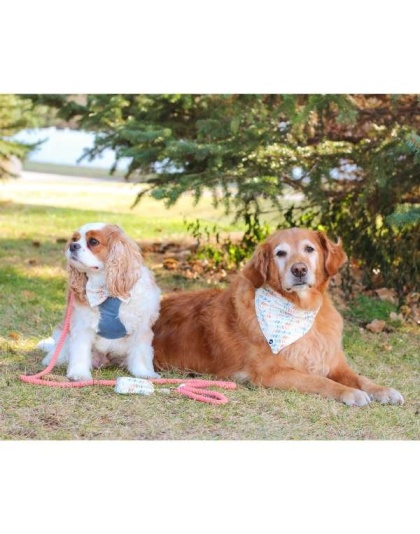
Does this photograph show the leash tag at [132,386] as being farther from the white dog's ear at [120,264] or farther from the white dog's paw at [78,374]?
the white dog's ear at [120,264]

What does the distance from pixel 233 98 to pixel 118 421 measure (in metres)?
3.11

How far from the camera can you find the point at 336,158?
7.29 meters

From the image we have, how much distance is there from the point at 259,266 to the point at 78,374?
1.28 m

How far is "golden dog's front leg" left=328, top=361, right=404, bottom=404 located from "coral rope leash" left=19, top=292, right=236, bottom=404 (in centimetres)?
67

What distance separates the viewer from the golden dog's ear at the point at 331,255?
16.4 ft

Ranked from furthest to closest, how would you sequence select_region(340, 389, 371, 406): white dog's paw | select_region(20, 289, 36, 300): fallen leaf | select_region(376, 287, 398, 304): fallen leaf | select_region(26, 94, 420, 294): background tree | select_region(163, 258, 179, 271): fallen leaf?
1. select_region(163, 258, 179, 271): fallen leaf
2. select_region(376, 287, 398, 304): fallen leaf
3. select_region(20, 289, 36, 300): fallen leaf
4. select_region(26, 94, 420, 294): background tree
5. select_region(340, 389, 371, 406): white dog's paw

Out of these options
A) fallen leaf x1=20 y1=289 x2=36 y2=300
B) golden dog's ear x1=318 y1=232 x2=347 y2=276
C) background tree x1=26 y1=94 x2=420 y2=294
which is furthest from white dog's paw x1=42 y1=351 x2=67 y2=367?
fallen leaf x1=20 y1=289 x2=36 y2=300

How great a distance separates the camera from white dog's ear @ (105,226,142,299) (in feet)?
16.1

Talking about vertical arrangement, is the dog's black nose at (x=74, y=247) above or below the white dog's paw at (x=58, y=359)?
above

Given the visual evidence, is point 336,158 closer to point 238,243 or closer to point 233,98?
point 233,98

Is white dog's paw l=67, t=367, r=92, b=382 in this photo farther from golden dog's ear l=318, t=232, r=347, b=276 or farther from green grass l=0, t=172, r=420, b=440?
golden dog's ear l=318, t=232, r=347, b=276

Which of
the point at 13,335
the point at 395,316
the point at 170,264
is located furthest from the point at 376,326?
the point at 13,335

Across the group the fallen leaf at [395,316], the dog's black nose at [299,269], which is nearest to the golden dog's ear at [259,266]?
the dog's black nose at [299,269]

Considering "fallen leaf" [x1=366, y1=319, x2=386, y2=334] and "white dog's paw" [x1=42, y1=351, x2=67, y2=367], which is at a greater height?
"fallen leaf" [x1=366, y1=319, x2=386, y2=334]
